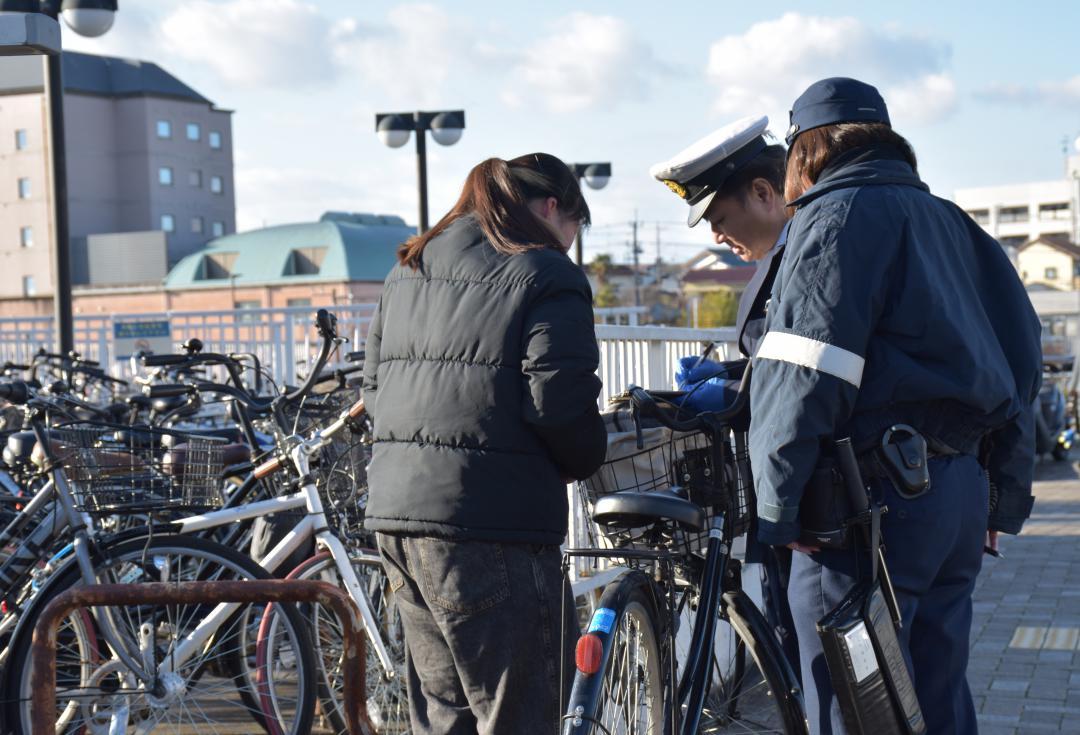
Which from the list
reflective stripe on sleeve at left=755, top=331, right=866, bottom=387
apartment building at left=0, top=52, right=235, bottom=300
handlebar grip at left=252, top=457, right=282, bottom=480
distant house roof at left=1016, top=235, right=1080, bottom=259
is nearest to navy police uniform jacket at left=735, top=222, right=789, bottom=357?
reflective stripe on sleeve at left=755, top=331, right=866, bottom=387

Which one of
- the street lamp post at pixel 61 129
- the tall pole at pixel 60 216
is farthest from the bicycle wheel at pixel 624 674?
the tall pole at pixel 60 216

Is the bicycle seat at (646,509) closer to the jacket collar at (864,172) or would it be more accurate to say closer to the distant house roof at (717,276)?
the jacket collar at (864,172)

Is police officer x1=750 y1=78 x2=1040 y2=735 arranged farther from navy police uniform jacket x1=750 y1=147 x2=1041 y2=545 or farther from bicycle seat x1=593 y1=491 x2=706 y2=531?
bicycle seat x1=593 y1=491 x2=706 y2=531

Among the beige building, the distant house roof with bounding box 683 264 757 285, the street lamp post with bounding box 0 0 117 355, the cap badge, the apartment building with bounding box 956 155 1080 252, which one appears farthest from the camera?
the apartment building with bounding box 956 155 1080 252

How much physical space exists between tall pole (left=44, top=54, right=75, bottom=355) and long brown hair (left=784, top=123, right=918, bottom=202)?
826 centimetres

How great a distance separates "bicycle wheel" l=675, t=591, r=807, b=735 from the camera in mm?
3402

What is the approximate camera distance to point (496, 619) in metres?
3.15

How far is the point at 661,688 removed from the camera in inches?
129

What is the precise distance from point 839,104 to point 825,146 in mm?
102

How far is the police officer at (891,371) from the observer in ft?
9.48

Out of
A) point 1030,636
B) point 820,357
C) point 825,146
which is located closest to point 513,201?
point 825,146

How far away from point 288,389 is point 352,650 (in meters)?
2.10

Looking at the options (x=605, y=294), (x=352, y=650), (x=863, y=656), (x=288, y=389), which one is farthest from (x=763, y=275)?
(x=605, y=294)

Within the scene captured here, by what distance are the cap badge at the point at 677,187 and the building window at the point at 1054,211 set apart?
115533 mm
